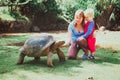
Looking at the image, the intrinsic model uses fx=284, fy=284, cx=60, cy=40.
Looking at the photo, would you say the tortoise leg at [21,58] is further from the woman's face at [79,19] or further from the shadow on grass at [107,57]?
the shadow on grass at [107,57]

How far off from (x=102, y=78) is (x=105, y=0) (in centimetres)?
1378

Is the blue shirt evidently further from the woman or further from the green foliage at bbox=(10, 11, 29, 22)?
the green foliage at bbox=(10, 11, 29, 22)

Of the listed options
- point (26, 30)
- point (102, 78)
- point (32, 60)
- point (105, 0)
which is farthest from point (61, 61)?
point (105, 0)

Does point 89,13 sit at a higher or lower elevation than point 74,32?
higher

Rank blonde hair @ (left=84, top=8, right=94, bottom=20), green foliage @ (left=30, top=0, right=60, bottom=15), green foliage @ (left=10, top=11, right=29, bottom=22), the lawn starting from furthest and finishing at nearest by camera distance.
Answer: green foliage @ (left=30, top=0, right=60, bottom=15) < green foliage @ (left=10, top=11, right=29, bottom=22) < blonde hair @ (left=84, top=8, right=94, bottom=20) < the lawn

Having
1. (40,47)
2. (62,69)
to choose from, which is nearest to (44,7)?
(40,47)

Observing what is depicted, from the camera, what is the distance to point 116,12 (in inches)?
739

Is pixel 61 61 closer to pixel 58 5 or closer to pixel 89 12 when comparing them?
pixel 89 12

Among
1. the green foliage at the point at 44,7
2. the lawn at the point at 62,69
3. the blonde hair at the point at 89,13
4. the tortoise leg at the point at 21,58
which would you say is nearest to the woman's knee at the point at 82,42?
the lawn at the point at 62,69

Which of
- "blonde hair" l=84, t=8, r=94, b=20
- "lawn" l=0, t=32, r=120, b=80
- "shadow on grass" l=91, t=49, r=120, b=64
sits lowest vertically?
"shadow on grass" l=91, t=49, r=120, b=64

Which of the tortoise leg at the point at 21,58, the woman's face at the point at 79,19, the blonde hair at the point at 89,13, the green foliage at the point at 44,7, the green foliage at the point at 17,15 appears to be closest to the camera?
the tortoise leg at the point at 21,58

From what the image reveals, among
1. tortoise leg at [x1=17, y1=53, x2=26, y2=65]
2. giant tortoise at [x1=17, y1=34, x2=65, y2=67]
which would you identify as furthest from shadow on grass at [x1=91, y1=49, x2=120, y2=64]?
tortoise leg at [x1=17, y1=53, x2=26, y2=65]

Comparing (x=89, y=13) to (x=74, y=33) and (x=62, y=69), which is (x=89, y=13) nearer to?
(x=74, y=33)

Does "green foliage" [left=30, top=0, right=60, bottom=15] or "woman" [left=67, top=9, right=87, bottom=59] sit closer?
"woman" [left=67, top=9, right=87, bottom=59]
